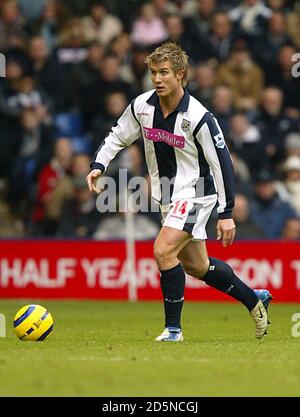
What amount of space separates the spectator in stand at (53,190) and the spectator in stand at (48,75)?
136cm

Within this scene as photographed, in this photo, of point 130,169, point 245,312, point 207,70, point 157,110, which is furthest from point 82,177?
point 157,110

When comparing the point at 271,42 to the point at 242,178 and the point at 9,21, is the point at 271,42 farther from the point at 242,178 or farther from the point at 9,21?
the point at 9,21


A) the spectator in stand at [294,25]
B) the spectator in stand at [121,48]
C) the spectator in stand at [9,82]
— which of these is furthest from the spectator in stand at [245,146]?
the spectator in stand at [9,82]

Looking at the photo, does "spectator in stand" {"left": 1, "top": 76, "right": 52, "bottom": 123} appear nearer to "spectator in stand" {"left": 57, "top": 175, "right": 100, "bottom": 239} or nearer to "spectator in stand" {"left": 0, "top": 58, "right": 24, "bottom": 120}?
"spectator in stand" {"left": 0, "top": 58, "right": 24, "bottom": 120}

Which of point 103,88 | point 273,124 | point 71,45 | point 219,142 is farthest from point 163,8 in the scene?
point 219,142

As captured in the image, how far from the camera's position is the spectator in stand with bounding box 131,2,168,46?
18844 millimetres

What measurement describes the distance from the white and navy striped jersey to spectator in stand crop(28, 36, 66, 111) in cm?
875

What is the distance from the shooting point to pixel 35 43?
1877cm

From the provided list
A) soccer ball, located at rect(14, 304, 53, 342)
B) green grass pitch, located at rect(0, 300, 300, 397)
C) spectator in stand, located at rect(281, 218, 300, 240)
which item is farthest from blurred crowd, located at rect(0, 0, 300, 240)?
soccer ball, located at rect(14, 304, 53, 342)

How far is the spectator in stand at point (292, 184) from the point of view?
658 inches

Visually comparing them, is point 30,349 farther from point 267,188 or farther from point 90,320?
point 267,188

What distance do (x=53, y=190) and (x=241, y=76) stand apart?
344 cm

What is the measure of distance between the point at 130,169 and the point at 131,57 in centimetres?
272

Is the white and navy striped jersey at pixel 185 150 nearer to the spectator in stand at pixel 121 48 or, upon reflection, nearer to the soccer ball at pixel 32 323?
the soccer ball at pixel 32 323
